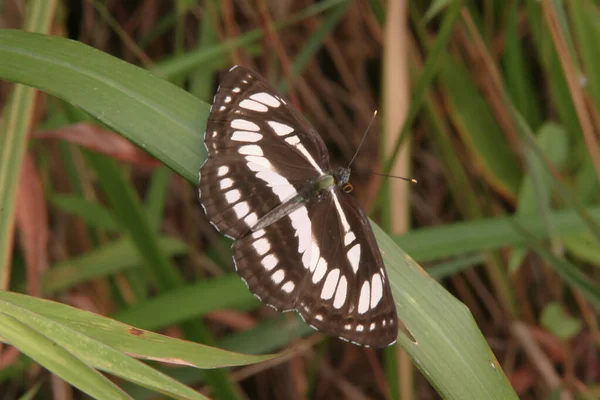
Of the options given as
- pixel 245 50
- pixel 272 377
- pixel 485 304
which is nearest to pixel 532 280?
pixel 485 304

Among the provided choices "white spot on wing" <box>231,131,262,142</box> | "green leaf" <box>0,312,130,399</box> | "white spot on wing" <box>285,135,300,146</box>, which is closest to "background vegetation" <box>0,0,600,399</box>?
"green leaf" <box>0,312,130,399</box>

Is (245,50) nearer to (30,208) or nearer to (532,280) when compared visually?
(30,208)

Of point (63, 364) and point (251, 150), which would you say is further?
point (251, 150)

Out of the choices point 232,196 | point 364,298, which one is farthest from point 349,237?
point 232,196

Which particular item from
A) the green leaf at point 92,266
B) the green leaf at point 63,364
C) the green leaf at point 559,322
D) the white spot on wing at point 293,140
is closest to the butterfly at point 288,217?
the white spot on wing at point 293,140

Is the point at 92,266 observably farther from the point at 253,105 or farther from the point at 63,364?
the point at 63,364

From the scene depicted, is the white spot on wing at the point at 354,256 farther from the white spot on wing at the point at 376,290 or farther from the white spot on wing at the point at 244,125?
the white spot on wing at the point at 244,125
